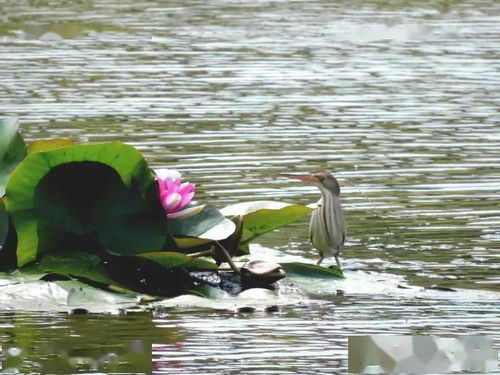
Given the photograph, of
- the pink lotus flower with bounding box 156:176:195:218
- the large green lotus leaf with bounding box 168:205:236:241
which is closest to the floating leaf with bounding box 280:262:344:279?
the large green lotus leaf with bounding box 168:205:236:241

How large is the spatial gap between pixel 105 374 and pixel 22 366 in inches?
13.3

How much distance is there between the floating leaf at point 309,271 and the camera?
7.21 meters

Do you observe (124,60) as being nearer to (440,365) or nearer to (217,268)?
(217,268)

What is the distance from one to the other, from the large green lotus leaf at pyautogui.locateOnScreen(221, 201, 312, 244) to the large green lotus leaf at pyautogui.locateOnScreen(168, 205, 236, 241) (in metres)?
0.26

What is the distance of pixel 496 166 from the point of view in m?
10.9

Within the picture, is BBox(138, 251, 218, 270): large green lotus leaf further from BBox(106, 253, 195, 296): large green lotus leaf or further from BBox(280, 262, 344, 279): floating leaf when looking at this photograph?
BBox(280, 262, 344, 279): floating leaf

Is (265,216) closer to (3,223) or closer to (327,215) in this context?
(327,215)

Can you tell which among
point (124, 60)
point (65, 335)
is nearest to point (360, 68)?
point (124, 60)

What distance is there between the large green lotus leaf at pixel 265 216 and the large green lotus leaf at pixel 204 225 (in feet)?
0.84

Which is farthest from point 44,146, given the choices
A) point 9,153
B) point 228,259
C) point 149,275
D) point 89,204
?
point 228,259

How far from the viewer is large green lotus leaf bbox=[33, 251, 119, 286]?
6914 mm

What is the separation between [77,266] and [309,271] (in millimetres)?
1048

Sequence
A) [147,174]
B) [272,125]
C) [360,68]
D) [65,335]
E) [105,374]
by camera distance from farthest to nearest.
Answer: [360,68]
[272,125]
[147,174]
[65,335]
[105,374]

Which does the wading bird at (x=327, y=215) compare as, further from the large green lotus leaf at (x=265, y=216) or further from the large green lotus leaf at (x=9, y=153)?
the large green lotus leaf at (x=9, y=153)
